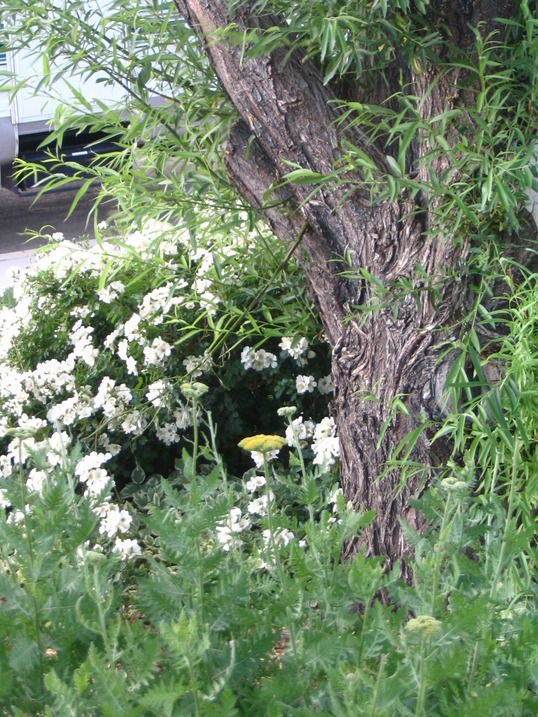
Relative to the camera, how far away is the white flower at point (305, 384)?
3.38m

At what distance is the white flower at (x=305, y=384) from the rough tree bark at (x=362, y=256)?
0.78m

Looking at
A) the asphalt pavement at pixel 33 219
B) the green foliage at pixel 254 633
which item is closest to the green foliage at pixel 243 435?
the green foliage at pixel 254 633

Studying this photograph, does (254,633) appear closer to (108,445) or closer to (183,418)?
(183,418)

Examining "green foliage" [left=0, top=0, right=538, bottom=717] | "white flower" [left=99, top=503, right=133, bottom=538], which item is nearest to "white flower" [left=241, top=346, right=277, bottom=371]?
"green foliage" [left=0, top=0, right=538, bottom=717]

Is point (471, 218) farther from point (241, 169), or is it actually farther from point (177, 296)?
point (177, 296)

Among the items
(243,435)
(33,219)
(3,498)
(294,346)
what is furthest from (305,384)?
(33,219)

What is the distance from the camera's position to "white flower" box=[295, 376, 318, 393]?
338 centimetres

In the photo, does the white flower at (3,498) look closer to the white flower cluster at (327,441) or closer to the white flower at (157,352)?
the white flower at (157,352)

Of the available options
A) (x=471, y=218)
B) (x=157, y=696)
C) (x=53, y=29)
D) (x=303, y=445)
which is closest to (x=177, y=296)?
(x=303, y=445)

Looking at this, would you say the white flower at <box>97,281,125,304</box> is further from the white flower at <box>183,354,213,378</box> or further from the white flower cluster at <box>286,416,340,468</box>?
the white flower cluster at <box>286,416,340,468</box>

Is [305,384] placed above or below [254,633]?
below

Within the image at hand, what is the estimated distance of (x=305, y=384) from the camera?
3387 mm

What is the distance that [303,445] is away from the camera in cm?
329

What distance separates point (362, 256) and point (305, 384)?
1.02m
